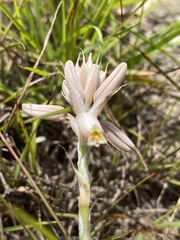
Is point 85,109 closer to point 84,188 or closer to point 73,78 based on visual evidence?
point 73,78

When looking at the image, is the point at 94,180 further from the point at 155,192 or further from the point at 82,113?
the point at 82,113

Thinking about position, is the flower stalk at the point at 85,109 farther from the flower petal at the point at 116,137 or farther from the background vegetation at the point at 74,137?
the background vegetation at the point at 74,137

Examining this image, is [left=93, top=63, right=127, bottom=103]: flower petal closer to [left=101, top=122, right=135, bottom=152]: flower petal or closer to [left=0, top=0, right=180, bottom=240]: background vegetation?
[left=101, top=122, right=135, bottom=152]: flower petal

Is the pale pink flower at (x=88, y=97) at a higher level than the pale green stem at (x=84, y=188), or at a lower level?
higher

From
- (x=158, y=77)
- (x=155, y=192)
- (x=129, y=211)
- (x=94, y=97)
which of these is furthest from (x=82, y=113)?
(x=158, y=77)

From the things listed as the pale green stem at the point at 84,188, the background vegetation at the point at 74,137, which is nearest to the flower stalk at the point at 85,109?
the pale green stem at the point at 84,188

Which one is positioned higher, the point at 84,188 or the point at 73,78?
the point at 73,78

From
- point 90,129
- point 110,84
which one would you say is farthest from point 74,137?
point 90,129

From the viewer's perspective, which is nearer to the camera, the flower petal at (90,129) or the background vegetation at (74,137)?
the flower petal at (90,129)

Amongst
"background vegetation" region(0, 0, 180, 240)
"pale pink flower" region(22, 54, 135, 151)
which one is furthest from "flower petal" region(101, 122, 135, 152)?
"background vegetation" region(0, 0, 180, 240)
